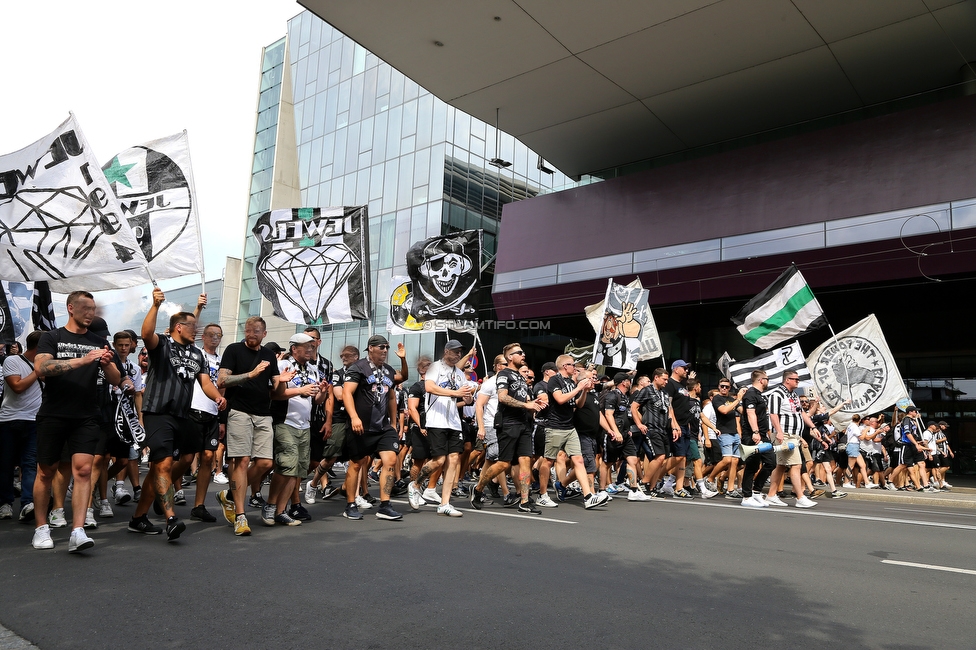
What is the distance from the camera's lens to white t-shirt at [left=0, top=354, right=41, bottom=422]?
22.1 ft

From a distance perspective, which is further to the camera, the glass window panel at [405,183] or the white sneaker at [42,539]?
the glass window panel at [405,183]

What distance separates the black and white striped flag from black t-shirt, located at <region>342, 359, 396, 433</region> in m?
8.43

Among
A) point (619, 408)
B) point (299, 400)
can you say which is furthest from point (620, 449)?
point (299, 400)

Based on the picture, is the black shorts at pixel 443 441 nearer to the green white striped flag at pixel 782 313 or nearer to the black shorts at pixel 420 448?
the black shorts at pixel 420 448

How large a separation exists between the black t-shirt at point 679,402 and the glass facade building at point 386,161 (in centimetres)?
1738

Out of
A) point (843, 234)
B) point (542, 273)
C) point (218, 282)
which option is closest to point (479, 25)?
point (542, 273)

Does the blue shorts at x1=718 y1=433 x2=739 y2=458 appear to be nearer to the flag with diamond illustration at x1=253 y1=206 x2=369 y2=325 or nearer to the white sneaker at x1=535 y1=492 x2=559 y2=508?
the white sneaker at x1=535 y1=492 x2=559 y2=508

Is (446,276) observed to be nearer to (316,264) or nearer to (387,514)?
(316,264)

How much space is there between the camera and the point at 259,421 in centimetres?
643

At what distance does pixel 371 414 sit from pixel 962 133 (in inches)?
694

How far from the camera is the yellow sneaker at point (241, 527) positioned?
6.02 m

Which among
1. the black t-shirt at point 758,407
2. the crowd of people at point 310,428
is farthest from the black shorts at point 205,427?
the black t-shirt at point 758,407

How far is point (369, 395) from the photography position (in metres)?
7.53

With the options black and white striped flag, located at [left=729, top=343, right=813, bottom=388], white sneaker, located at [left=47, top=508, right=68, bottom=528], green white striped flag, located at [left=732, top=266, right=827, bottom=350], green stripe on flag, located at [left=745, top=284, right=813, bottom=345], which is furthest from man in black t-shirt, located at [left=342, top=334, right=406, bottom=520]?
green stripe on flag, located at [left=745, top=284, right=813, bottom=345]
